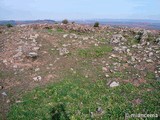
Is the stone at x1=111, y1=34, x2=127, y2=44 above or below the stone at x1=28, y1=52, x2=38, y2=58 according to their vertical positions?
above

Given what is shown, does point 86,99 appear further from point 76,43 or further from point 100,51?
point 76,43

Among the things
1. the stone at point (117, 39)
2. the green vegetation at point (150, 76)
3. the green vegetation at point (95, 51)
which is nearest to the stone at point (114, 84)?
the green vegetation at point (150, 76)

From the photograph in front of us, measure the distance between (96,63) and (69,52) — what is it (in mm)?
3235

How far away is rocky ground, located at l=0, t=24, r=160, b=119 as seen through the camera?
19.9 metres

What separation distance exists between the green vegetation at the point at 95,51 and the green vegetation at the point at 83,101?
4.52m

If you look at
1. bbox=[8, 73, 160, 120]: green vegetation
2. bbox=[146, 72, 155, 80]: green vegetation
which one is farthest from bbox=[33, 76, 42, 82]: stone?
bbox=[146, 72, 155, 80]: green vegetation

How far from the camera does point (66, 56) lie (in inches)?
926

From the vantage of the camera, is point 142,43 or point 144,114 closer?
point 144,114

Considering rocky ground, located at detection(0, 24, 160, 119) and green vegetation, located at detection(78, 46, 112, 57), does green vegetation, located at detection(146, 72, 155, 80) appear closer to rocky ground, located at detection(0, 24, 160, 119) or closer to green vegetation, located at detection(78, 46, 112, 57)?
rocky ground, located at detection(0, 24, 160, 119)

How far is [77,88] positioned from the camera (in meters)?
18.7

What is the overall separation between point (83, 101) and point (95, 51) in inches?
322

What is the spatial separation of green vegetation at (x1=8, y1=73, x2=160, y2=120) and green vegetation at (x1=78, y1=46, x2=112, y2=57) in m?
4.52

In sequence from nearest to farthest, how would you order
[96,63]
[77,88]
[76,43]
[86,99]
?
[86,99], [77,88], [96,63], [76,43]

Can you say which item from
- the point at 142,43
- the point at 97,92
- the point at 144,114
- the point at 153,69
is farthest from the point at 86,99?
the point at 142,43
